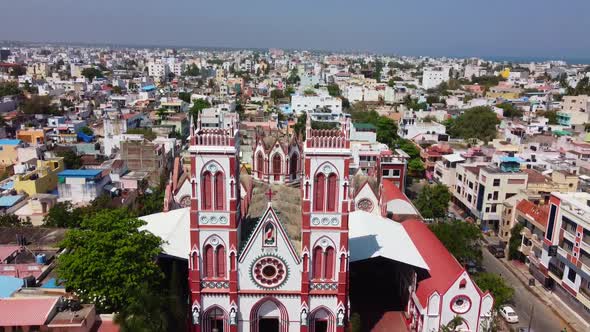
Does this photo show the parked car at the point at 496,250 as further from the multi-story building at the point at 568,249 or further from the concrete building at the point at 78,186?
the concrete building at the point at 78,186

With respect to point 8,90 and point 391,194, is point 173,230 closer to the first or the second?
point 391,194

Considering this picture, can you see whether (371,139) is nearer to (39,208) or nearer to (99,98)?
(39,208)

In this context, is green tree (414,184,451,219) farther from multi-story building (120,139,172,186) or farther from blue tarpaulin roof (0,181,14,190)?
blue tarpaulin roof (0,181,14,190)

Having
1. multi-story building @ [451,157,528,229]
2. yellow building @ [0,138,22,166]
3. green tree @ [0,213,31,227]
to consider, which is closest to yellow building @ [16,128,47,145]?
yellow building @ [0,138,22,166]

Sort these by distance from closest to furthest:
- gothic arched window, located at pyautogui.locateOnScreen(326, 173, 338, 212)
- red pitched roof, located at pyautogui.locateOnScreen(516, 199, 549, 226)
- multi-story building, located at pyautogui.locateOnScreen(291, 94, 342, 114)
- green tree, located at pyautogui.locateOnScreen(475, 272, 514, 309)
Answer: gothic arched window, located at pyautogui.locateOnScreen(326, 173, 338, 212), green tree, located at pyautogui.locateOnScreen(475, 272, 514, 309), red pitched roof, located at pyautogui.locateOnScreen(516, 199, 549, 226), multi-story building, located at pyautogui.locateOnScreen(291, 94, 342, 114)

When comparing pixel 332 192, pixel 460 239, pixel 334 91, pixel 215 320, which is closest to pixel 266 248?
pixel 332 192

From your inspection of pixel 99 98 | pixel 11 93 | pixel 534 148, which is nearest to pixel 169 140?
pixel 534 148
